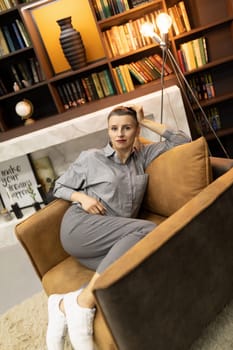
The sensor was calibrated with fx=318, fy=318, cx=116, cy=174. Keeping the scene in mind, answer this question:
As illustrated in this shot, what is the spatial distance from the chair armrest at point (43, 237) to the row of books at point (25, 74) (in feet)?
4.45

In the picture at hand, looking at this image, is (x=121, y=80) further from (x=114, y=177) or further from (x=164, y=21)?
(x=114, y=177)

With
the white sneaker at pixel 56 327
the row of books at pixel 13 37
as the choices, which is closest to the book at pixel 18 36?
the row of books at pixel 13 37

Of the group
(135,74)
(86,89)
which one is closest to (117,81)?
(135,74)

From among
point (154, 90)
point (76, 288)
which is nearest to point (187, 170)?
point (76, 288)

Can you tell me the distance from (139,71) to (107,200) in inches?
54.0

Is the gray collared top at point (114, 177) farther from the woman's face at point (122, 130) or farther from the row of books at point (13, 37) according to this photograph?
the row of books at point (13, 37)

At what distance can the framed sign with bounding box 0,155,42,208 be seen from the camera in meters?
2.74

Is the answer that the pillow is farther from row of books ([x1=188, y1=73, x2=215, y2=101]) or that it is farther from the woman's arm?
row of books ([x1=188, y1=73, x2=215, y2=101])

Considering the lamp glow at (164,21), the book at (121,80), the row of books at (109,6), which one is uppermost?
the row of books at (109,6)

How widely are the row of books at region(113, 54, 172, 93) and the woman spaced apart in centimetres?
86

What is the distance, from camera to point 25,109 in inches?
102

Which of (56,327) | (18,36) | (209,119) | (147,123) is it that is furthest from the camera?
(209,119)

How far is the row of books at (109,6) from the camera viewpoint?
2.33 m

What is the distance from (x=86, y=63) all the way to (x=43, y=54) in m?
0.34
